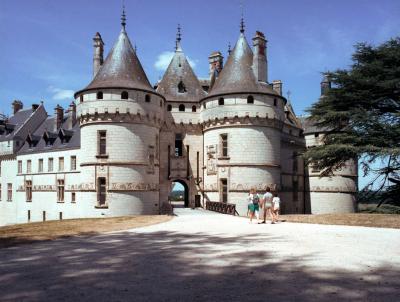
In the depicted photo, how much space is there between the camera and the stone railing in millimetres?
25375

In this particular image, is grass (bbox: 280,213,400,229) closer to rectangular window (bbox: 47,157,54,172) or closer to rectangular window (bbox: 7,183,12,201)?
rectangular window (bbox: 47,157,54,172)

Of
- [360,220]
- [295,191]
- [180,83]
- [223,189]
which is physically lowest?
[360,220]

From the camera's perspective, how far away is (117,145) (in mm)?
27453

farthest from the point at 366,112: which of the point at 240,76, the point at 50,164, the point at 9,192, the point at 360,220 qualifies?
the point at 9,192

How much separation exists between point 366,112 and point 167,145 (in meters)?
16.1

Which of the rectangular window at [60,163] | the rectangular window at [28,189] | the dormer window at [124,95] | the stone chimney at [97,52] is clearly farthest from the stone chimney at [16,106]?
the dormer window at [124,95]

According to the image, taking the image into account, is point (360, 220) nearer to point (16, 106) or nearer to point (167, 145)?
point (167, 145)

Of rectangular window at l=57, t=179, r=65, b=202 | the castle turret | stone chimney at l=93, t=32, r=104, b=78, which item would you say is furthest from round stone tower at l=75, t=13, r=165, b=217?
rectangular window at l=57, t=179, r=65, b=202

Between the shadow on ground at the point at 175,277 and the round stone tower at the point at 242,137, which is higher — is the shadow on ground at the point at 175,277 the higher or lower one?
the lower one

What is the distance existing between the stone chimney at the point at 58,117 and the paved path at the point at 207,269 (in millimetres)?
30008

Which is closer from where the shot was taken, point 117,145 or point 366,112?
point 366,112

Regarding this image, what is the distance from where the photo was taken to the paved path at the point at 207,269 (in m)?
6.35

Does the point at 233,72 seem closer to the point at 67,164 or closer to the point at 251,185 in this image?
the point at 251,185

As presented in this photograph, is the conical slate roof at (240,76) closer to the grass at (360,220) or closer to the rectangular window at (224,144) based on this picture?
the rectangular window at (224,144)
